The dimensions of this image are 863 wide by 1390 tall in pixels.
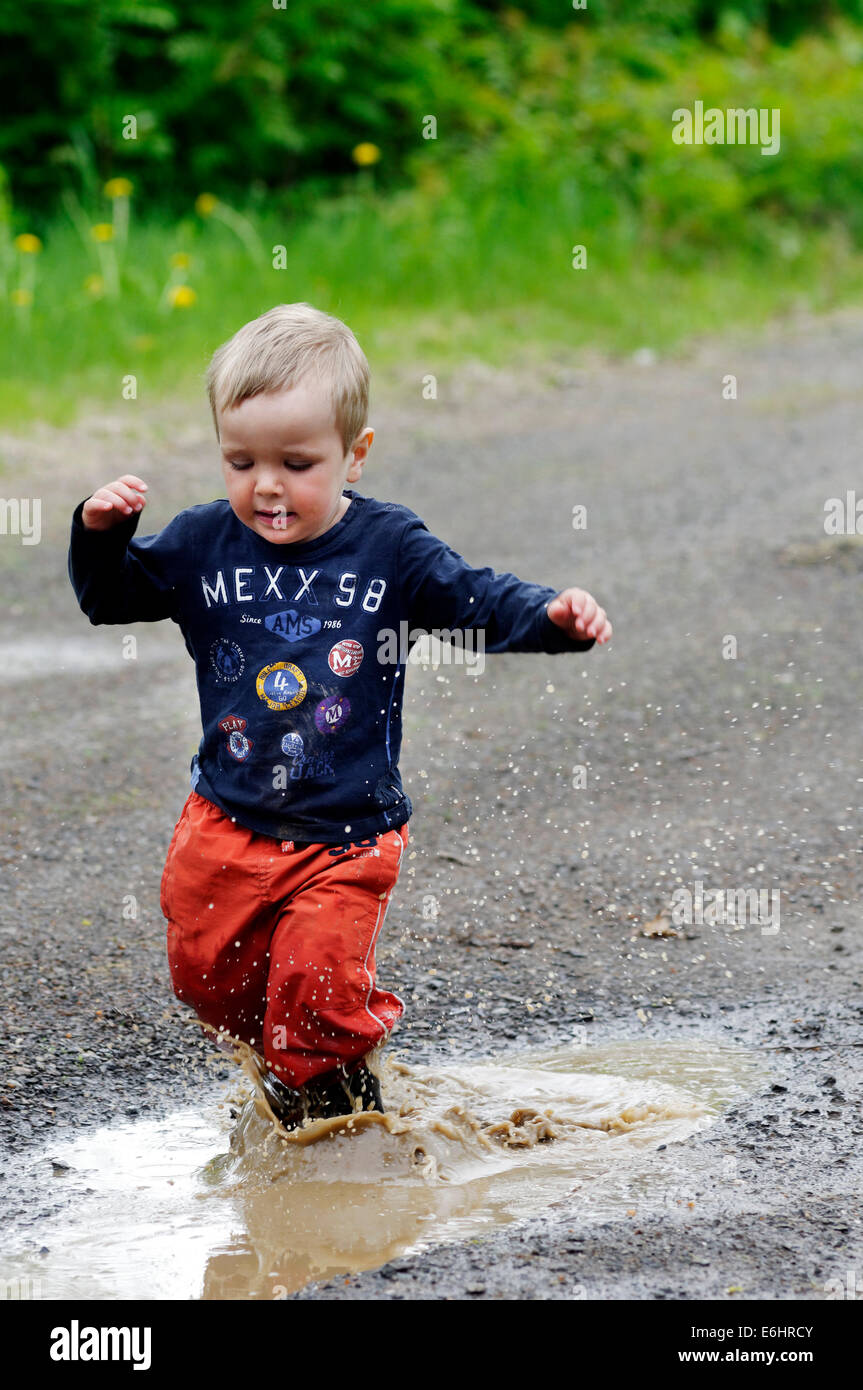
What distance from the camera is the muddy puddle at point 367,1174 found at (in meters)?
2.62

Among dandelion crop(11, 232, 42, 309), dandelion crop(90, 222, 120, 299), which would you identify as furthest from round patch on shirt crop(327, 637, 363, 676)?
dandelion crop(90, 222, 120, 299)

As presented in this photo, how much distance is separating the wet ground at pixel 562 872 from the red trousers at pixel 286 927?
26cm

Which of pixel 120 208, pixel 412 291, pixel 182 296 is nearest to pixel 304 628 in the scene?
pixel 182 296

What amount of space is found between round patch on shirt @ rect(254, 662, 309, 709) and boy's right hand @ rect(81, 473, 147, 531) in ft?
1.14

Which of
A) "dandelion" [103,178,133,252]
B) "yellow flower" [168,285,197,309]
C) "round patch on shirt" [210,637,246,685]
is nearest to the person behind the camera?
"round patch on shirt" [210,637,246,685]

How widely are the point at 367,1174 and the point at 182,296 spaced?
23.2 ft

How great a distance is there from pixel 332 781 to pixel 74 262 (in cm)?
838

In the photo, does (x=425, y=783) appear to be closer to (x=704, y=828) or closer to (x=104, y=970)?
(x=704, y=828)

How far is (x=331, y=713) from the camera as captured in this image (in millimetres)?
2795

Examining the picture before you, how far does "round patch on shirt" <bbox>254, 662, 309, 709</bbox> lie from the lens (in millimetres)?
2785
